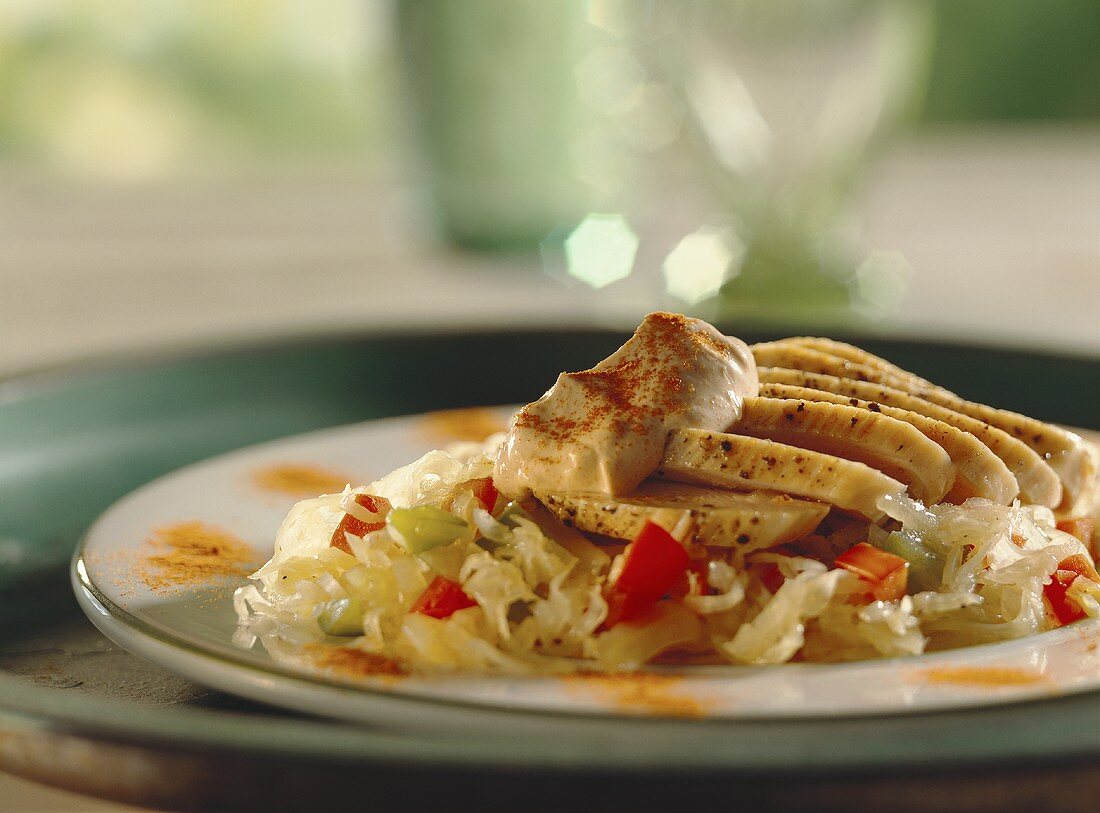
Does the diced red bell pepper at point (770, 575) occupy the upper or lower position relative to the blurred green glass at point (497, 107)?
lower

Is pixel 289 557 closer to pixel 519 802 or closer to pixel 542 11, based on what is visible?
pixel 519 802

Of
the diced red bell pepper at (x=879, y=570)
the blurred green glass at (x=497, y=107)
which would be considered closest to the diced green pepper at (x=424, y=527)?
the diced red bell pepper at (x=879, y=570)

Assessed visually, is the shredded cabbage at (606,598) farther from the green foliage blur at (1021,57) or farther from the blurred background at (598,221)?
the green foliage blur at (1021,57)

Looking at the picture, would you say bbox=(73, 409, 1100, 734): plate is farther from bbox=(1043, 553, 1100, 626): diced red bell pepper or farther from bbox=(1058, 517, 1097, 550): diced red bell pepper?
bbox=(1058, 517, 1097, 550): diced red bell pepper

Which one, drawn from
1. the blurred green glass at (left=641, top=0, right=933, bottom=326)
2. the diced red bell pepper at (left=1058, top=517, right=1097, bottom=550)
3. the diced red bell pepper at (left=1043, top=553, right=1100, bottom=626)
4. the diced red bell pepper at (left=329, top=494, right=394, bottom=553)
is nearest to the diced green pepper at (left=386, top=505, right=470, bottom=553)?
the diced red bell pepper at (left=329, top=494, right=394, bottom=553)

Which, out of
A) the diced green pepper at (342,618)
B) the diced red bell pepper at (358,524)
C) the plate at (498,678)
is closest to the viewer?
the plate at (498,678)

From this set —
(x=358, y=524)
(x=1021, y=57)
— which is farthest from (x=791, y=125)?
(x=1021, y=57)

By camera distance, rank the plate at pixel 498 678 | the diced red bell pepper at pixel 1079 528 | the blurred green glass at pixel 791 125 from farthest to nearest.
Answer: the blurred green glass at pixel 791 125 → the diced red bell pepper at pixel 1079 528 → the plate at pixel 498 678
